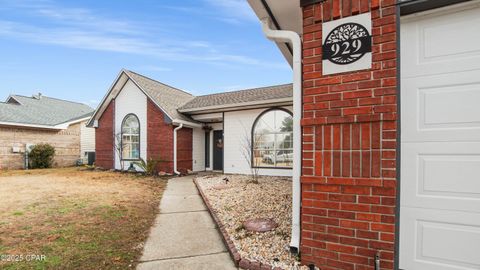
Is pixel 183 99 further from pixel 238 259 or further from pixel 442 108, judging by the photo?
pixel 442 108

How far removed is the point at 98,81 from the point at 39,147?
865 centimetres

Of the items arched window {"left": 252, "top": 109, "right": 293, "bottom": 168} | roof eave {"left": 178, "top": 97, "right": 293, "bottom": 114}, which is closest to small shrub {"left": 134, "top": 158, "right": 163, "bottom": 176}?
roof eave {"left": 178, "top": 97, "right": 293, "bottom": 114}

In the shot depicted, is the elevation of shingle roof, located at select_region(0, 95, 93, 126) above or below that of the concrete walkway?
above

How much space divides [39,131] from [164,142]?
1065 cm

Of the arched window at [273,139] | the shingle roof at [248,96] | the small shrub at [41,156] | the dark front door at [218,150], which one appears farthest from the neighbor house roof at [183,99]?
the small shrub at [41,156]

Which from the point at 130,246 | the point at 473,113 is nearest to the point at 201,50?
the point at 130,246

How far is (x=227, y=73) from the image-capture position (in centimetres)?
2080

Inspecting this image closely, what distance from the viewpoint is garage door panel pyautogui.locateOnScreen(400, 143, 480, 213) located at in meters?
2.11

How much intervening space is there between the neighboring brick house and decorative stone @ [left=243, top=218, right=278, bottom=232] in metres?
17.4

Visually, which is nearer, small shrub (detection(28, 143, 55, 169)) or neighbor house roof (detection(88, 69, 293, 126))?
neighbor house roof (detection(88, 69, 293, 126))

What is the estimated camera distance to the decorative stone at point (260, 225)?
3.82 m

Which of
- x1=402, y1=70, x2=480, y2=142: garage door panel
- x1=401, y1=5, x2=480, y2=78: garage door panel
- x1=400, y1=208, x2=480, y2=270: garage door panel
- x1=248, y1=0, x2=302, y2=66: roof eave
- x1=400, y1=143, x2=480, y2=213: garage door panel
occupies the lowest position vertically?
x1=400, y1=208, x2=480, y2=270: garage door panel

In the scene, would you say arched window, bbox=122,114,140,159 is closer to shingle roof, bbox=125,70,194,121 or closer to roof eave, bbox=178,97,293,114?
shingle roof, bbox=125,70,194,121

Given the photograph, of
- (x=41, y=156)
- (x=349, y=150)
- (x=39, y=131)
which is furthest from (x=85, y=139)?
(x=349, y=150)
